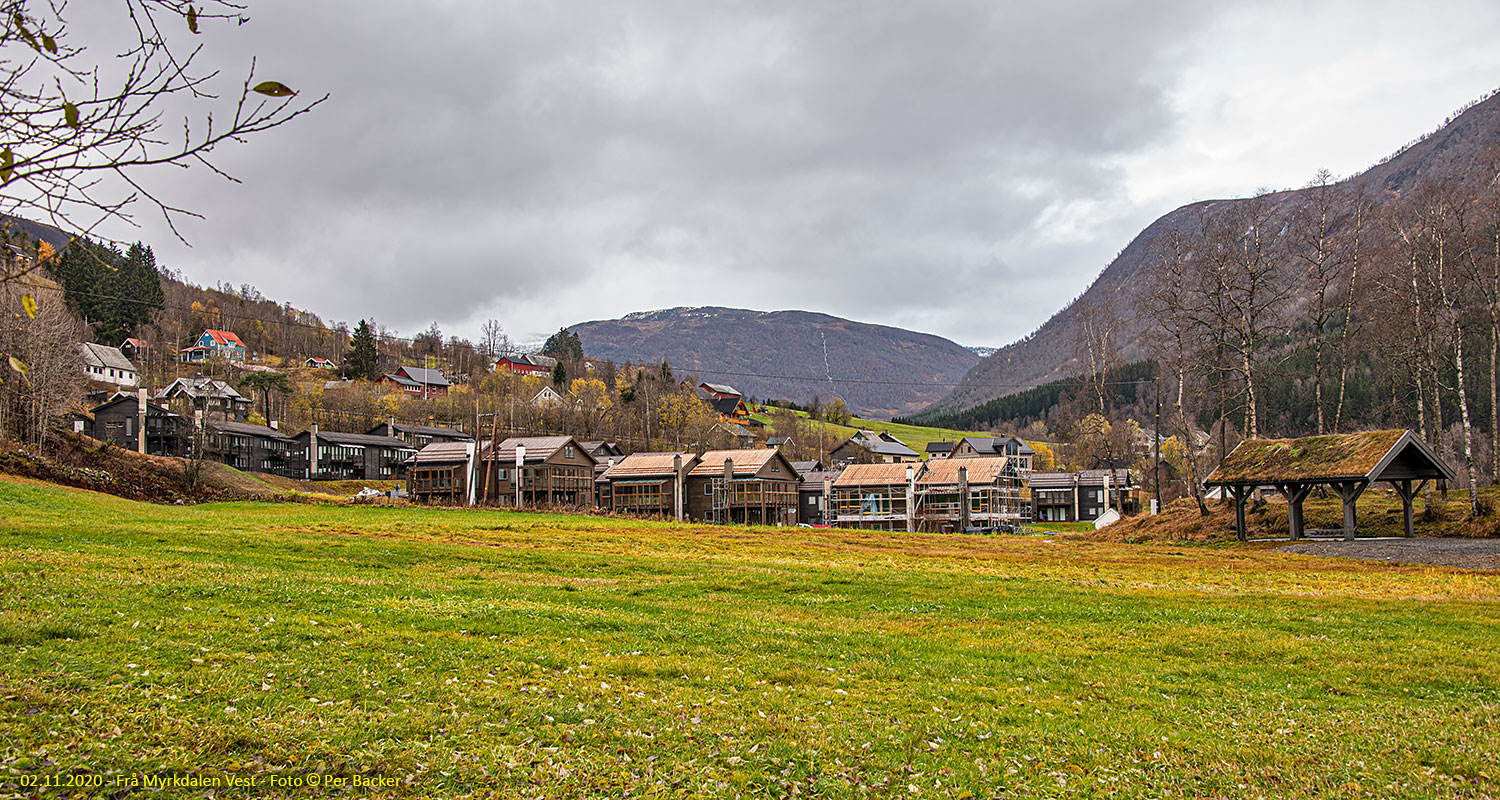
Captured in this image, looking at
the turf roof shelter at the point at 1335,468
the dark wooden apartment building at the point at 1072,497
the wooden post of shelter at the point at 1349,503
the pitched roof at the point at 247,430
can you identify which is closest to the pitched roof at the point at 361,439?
the pitched roof at the point at 247,430

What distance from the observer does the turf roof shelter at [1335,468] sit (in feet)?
113

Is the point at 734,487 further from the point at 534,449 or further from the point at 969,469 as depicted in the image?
the point at 969,469

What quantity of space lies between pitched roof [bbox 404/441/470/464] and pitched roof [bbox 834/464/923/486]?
36.7 metres

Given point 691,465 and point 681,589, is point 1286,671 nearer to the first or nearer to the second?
point 681,589

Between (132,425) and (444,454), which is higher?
(132,425)

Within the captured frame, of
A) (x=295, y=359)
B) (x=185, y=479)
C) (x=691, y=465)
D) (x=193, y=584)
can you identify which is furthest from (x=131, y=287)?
(x=193, y=584)

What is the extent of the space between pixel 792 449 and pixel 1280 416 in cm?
7206

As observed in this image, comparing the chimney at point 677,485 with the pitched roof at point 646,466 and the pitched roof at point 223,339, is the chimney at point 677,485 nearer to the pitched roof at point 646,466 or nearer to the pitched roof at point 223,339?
the pitched roof at point 646,466

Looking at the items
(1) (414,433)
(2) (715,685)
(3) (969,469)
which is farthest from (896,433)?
(2) (715,685)

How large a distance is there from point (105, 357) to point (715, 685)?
137892 millimetres

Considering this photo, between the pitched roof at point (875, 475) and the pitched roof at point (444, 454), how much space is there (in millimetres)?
36707

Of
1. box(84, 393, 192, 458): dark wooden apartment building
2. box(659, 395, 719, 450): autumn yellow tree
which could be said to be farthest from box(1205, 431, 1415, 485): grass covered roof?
box(84, 393, 192, 458): dark wooden apartment building

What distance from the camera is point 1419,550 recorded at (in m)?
30.8

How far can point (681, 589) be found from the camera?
2059 cm
